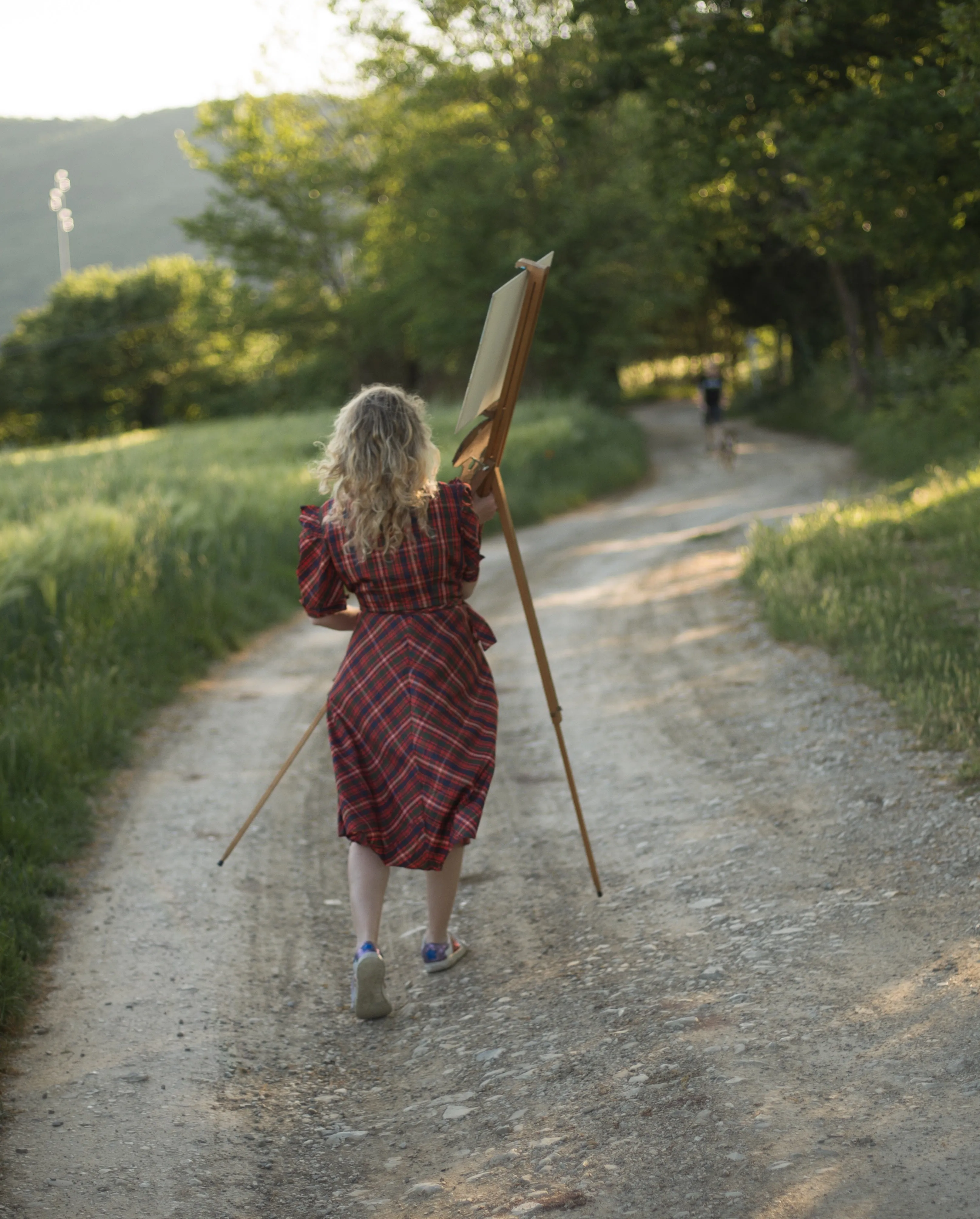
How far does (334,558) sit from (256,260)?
47.3 metres

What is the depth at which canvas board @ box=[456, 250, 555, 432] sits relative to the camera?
3.96 metres

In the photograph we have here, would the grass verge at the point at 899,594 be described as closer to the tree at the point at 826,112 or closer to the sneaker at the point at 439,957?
the sneaker at the point at 439,957

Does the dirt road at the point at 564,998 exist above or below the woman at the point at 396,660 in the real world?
below

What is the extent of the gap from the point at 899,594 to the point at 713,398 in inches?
729

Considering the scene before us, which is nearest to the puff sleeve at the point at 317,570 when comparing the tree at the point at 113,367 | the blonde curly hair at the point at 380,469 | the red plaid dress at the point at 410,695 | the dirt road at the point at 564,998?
the red plaid dress at the point at 410,695

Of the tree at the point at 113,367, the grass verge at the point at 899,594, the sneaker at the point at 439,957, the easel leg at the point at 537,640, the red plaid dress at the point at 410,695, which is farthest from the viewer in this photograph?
the tree at the point at 113,367

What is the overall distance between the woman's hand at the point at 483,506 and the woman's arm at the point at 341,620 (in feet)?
1.94

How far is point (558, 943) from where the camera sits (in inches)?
174

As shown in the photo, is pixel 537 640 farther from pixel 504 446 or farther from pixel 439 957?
A: pixel 439 957

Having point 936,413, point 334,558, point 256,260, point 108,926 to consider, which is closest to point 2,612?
point 108,926

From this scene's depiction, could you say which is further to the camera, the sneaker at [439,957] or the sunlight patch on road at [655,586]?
the sunlight patch on road at [655,586]

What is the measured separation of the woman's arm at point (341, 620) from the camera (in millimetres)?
4230

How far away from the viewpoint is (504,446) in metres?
4.14

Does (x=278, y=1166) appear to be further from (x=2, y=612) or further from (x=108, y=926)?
(x=2, y=612)
